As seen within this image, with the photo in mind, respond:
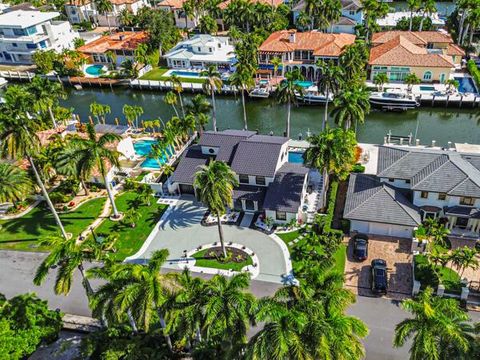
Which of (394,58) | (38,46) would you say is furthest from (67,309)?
(38,46)

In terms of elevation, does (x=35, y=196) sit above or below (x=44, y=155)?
below

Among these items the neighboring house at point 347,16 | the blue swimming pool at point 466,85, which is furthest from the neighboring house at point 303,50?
the blue swimming pool at point 466,85

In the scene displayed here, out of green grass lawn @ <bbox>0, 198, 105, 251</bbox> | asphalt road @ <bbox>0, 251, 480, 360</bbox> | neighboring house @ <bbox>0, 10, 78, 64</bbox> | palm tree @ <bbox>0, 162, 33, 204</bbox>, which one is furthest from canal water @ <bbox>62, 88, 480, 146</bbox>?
asphalt road @ <bbox>0, 251, 480, 360</bbox>

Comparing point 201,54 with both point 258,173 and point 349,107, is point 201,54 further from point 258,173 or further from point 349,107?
point 258,173

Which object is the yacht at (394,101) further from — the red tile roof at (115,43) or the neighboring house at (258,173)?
the red tile roof at (115,43)

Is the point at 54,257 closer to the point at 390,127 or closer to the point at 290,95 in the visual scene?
the point at 290,95

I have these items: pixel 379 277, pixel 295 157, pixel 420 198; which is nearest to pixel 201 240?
pixel 379 277
